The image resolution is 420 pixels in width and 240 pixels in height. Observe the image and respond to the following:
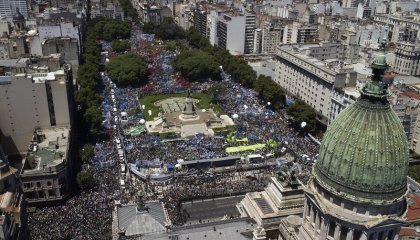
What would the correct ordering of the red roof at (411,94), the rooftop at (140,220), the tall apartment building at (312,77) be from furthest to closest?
1. the red roof at (411,94)
2. the tall apartment building at (312,77)
3. the rooftop at (140,220)

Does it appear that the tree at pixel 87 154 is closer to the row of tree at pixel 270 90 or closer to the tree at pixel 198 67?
the row of tree at pixel 270 90

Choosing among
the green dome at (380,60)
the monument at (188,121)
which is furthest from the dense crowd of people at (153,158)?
the green dome at (380,60)

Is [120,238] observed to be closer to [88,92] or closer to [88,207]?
[88,207]

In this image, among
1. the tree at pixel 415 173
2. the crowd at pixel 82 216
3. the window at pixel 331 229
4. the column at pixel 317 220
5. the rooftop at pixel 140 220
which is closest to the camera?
the window at pixel 331 229

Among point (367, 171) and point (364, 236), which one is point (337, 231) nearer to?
point (364, 236)

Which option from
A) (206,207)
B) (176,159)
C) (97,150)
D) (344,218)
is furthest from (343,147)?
(97,150)

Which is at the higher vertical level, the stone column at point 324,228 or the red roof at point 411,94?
the stone column at point 324,228

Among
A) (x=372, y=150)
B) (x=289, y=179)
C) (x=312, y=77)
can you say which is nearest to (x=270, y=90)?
(x=312, y=77)
